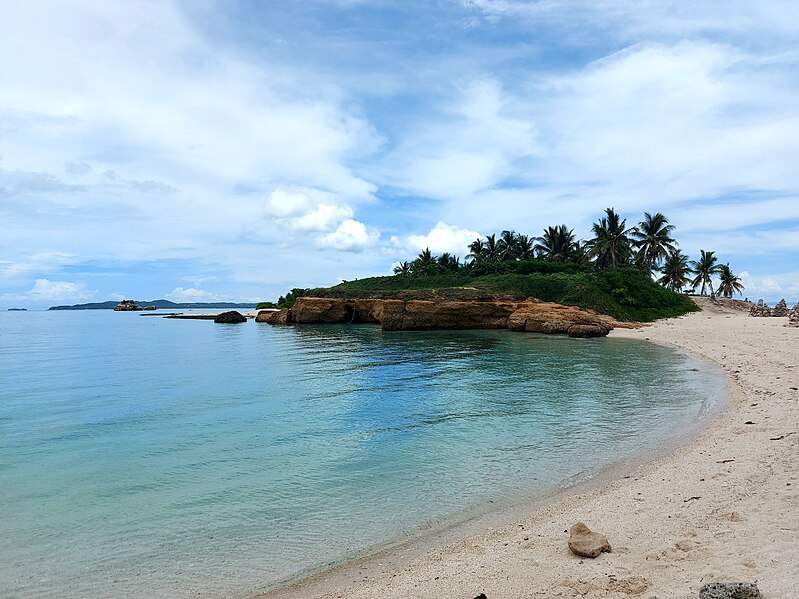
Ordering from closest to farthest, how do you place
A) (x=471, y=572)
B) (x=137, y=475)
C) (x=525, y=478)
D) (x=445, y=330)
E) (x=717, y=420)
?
(x=471, y=572), (x=525, y=478), (x=137, y=475), (x=717, y=420), (x=445, y=330)

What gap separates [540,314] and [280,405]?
3424 cm

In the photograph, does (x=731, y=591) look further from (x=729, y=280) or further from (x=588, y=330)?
(x=729, y=280)

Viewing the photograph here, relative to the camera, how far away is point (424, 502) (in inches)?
321

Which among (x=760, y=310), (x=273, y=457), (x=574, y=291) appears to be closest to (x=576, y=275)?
(x=574, y=291)

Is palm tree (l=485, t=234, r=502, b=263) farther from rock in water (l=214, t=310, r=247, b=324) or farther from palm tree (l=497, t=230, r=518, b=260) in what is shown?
rock in water (l=214, t=310, r=247, b=324)

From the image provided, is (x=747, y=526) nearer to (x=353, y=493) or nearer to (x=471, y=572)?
(x=471, y=572)

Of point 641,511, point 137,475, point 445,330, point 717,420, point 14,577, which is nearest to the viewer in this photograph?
point 14,577

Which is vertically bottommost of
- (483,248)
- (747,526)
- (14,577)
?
(14,577)

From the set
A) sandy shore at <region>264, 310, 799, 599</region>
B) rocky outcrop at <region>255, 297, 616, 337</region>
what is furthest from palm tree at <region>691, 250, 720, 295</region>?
sandy shore at <region>264, 310, 799, 599</region>

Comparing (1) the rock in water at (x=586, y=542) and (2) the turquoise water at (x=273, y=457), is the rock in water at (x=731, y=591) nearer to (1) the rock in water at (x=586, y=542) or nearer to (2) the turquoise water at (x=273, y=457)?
(1) the rock in water at (x=586, y=542)

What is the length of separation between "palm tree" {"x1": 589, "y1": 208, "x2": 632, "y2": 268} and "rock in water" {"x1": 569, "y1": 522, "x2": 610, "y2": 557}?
2648 inches

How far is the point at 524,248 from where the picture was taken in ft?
270

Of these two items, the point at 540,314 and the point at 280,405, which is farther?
the point at 540,314

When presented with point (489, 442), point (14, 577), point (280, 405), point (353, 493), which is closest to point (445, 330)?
point (280, 405)
